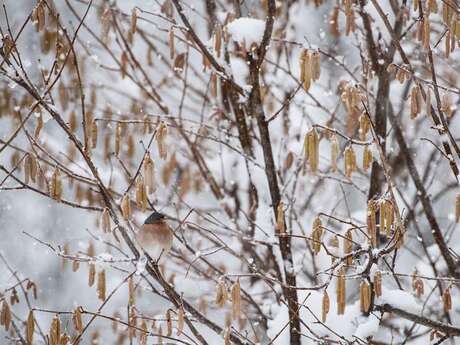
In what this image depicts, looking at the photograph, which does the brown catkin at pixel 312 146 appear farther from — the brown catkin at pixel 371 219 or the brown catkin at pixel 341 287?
the brown catkin at pixel 341 287

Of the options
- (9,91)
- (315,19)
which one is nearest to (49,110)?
(9,91)

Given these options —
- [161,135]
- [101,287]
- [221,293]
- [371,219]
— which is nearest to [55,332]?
[101,287]

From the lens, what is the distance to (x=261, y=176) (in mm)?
3203

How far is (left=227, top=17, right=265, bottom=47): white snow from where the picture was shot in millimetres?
2334

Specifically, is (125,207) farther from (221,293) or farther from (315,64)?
(315,64)

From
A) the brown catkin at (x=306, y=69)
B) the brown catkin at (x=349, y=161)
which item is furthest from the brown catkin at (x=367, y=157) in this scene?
the brown catkin at (x=306, y=69)

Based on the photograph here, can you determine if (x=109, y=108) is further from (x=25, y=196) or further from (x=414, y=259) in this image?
(x=414, y=259)

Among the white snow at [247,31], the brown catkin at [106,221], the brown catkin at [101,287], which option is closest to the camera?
the brown catkin at [106,221]

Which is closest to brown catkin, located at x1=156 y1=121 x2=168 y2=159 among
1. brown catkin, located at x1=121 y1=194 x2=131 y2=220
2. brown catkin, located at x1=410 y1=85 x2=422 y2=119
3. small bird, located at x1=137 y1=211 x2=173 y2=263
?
brown catkin, located at x1=121 y1=194 x2=131 y2=220

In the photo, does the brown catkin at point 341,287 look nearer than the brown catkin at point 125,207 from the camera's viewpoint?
Yes

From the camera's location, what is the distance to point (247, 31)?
7.68ft

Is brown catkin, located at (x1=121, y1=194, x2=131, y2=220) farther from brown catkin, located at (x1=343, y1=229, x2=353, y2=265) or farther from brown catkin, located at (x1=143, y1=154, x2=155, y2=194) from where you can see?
brown catkin, located at (x1=343, y1=229, x2=353, y2=265)

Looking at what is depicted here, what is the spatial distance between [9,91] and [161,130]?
1904 millimetres

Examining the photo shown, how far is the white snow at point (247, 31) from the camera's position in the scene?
233cm
